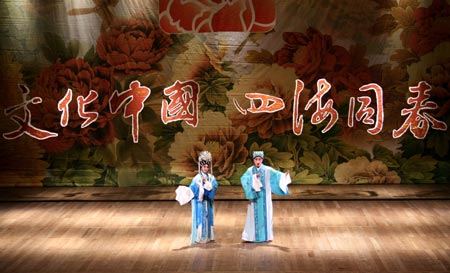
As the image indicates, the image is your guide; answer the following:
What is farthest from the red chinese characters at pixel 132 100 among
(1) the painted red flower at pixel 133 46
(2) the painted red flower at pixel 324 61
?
(2) the painted red flower at pixel 324 61

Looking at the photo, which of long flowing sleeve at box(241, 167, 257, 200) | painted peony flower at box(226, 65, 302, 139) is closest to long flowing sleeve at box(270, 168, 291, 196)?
long flowing sleeve at box(241, 167, 257, 200)

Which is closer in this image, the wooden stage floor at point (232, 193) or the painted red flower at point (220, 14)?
the wooden stage floor at point (232, 193)

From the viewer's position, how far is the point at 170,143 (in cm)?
1136

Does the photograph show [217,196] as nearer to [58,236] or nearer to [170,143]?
[170,143]

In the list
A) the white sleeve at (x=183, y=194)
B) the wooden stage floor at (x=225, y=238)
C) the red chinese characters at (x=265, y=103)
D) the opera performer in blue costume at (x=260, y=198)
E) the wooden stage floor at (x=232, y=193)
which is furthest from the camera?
the red chinese characters at (x=265, y=103)

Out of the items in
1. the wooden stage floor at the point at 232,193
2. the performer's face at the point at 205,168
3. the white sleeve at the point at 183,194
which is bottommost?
the wooden stage floor at the point at 232,193

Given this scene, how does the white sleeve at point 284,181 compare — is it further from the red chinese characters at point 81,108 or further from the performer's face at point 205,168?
the red chinese characters at point 81,108

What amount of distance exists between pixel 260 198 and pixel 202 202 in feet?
1.74

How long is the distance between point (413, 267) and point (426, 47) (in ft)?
12.7

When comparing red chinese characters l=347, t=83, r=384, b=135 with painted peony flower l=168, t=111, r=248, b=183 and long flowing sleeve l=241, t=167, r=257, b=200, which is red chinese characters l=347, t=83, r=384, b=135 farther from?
long flowing sleeve l=241, t=167, r=257, b=200

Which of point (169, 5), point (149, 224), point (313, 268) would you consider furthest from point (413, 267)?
point (169, 5)

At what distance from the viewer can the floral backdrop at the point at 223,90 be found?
436 inches

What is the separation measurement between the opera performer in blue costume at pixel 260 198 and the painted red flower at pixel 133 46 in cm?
288

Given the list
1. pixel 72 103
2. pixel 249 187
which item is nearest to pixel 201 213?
pixel 249 187
